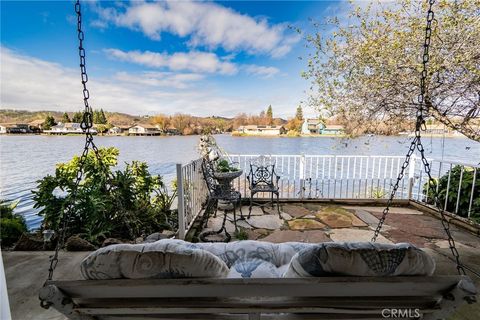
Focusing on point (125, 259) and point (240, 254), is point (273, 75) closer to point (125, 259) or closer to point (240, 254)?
point (240, 254)

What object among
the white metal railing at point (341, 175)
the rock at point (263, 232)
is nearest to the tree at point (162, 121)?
the white metal railing at point (341, 175)

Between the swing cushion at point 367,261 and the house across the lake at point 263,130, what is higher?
the house across the lake at point 263,130

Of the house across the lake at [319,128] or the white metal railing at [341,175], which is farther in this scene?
the house across the lake at [319,128]

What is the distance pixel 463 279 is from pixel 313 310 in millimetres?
535

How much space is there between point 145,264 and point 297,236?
8.47 ft

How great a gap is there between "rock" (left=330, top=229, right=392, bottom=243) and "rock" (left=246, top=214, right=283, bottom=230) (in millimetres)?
776

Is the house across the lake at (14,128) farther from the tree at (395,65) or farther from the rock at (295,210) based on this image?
the tree at (395,65)

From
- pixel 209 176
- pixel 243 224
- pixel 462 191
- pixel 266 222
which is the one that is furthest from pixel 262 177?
pixel 462 191

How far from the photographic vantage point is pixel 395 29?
4051 millimetres

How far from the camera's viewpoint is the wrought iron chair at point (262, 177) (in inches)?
153

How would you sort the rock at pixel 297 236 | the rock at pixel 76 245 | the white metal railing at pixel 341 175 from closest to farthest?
the rock at pixel 76 245 < the rock at pixel 297 236 < the white metal railing at pixel 341 175

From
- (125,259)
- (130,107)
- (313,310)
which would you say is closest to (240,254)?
(313,310)

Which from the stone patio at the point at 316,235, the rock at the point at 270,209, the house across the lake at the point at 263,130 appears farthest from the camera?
the house across the lake at the point at 263,130

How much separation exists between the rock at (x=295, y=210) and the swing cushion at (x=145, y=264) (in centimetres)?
316
